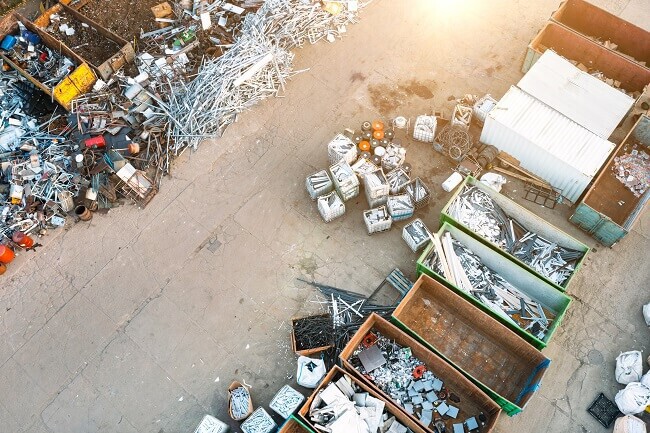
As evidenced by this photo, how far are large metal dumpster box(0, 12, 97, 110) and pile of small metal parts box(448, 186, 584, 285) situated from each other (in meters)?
18.2

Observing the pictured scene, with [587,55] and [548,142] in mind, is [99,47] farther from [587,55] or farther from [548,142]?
[587,55]

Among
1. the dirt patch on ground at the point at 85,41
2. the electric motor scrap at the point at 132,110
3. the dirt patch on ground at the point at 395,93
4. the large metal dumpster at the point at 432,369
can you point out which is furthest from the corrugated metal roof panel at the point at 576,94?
the dirt patch on ground at the point at 85,41

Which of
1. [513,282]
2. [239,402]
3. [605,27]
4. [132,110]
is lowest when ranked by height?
[239,402]

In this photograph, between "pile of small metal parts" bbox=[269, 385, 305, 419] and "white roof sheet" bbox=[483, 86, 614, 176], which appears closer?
"pile of small metal parts" bbox=[269, 385, 305, 419]

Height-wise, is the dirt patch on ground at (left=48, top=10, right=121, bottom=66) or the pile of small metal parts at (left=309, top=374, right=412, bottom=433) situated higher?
the dirt patch on ground at (left=48, top=10, right=121, bottom=66)

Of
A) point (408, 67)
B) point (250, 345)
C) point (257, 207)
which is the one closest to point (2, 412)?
point (250, 345)

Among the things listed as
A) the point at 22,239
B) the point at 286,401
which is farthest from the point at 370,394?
the point at 22,239

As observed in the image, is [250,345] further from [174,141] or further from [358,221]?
[174,141]

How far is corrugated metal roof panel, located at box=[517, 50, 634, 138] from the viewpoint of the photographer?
20203 mm

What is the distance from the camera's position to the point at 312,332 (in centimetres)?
1864

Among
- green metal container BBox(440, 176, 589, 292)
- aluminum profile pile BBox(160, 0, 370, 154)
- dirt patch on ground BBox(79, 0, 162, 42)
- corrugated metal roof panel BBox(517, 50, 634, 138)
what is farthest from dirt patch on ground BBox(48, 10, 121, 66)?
corrugated metal roof panel BBox(517, 50, 634, 138)

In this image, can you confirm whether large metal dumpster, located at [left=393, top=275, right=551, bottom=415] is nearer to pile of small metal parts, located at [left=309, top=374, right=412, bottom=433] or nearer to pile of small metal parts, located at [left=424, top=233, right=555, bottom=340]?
Result: pile of small metal parts, located at [left=424, top=233, right=555, bottom=340]

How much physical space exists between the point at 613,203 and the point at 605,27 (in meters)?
9.13

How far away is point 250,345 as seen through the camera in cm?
1883
